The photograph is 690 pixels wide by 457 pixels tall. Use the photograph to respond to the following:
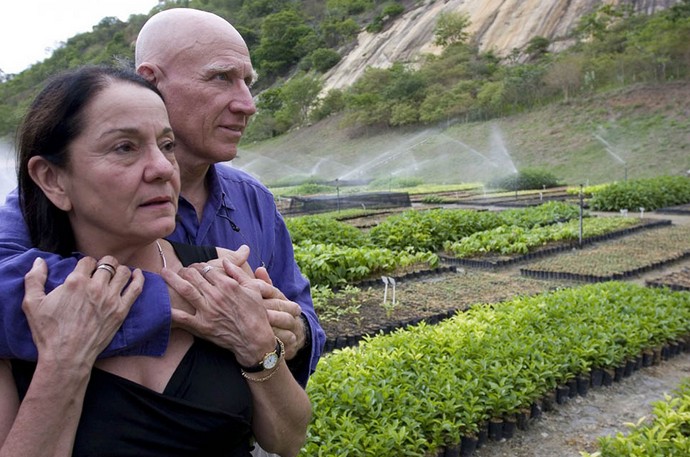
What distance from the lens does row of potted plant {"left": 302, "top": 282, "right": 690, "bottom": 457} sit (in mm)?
3447

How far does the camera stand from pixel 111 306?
47.8 inches

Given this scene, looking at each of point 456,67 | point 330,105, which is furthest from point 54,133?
point 330,105

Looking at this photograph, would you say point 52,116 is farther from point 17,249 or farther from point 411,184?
point 411,184

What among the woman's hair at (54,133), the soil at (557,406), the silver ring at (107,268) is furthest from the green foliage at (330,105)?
the silver ring at (107,268)

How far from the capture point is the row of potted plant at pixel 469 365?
3.45 m

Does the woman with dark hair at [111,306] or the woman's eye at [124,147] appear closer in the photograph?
the woman with dark hair at [111,306]

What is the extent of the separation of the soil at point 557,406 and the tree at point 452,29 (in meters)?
52.4

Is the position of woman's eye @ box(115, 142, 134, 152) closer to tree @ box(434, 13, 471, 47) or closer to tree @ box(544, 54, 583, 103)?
tree @ box(544, 54, 583, 103)

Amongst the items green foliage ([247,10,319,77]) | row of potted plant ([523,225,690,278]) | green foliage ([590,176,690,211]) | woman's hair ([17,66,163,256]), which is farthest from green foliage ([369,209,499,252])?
green foliage ([247,10,319,77])

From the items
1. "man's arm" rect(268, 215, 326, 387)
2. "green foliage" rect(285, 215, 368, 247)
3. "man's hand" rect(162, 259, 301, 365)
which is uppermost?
"man's hand" rect(162, 259, 301, 365)

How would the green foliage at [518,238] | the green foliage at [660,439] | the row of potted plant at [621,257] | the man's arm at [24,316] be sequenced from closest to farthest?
the man's arm at [24,316] → the green foliage at [660,439] → the row of potted plant at [621,257] → the green foliage at [518,238]

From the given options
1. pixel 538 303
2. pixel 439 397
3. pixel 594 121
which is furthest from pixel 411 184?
pixel 439 397

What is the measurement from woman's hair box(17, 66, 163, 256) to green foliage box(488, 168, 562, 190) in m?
26.1

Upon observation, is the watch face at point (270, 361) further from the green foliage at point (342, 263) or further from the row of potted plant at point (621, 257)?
the row of potted plant at point (621, 257)
